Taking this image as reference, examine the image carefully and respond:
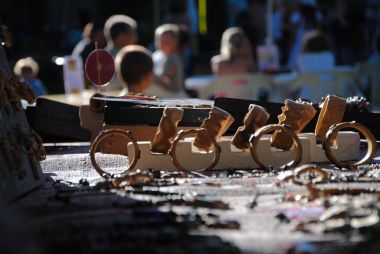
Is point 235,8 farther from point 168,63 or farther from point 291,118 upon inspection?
point 291,118

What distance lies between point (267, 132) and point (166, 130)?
41 centimetres

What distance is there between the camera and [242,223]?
294 cm

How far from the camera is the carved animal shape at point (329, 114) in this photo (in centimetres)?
447

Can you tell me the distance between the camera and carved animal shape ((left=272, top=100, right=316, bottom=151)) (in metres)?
4.27

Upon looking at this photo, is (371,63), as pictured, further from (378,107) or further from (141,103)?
(141,103)

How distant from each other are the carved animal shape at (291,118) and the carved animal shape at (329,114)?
0.50 feet

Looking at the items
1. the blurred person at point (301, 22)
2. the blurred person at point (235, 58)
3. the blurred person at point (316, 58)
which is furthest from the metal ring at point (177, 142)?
the blurred person at point (301, 22)

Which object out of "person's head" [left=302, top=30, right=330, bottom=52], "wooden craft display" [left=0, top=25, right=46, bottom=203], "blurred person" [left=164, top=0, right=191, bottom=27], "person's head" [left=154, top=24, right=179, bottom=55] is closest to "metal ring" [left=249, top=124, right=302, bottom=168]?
"wooden craft display" [left=0, top=25, right=46, bottom=203]

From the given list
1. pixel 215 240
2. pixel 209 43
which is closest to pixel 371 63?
pixel 209 43

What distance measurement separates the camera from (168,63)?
988 centimetres

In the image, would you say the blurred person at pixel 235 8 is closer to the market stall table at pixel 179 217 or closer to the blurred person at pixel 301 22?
the blurred person at pixel 301 22

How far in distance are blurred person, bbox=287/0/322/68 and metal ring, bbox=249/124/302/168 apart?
10.0 metres

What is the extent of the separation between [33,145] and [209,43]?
40.6 ft

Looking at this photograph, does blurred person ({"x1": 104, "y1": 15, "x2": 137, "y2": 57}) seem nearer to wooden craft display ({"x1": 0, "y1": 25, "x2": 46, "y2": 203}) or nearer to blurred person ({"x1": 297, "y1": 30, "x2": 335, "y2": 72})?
blurred person ({"x1": 297, "y1": 30, "x2": 335, "y2": 72})
